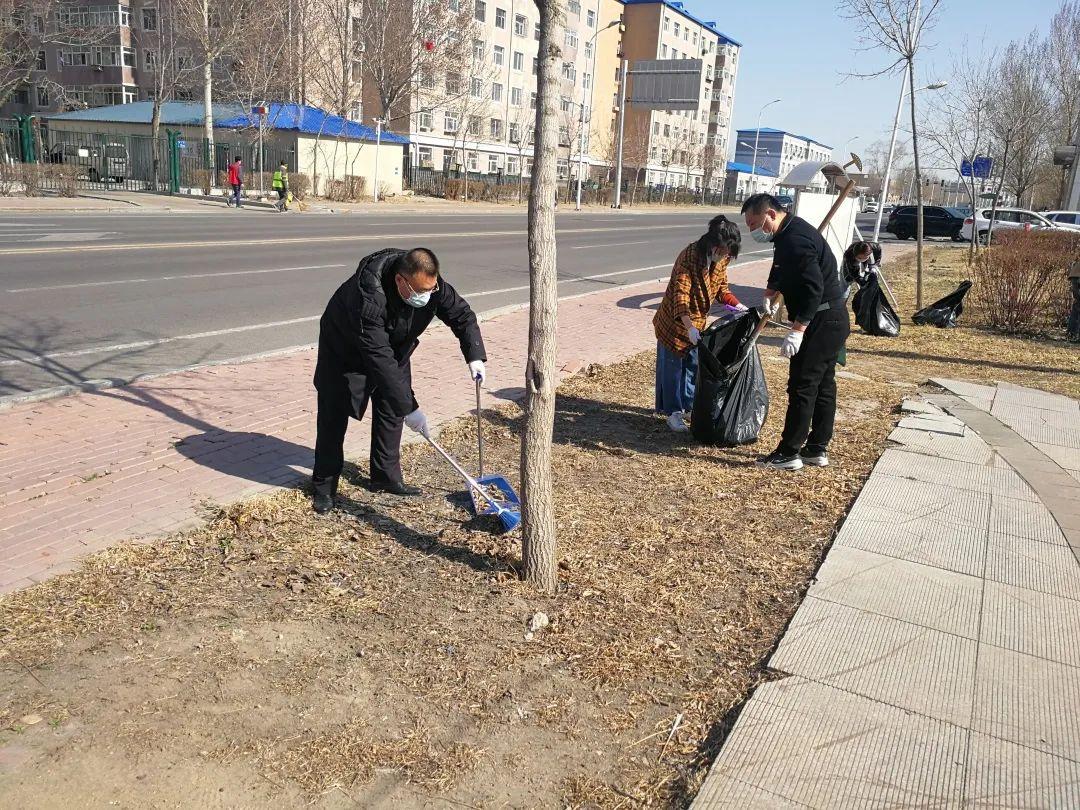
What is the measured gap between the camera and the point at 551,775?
8.52ft

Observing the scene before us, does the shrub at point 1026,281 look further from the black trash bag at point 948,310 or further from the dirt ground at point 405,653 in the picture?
the dirt ground at point 405,653

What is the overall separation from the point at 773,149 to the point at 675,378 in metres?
126

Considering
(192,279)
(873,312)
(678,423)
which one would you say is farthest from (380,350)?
(192,279)

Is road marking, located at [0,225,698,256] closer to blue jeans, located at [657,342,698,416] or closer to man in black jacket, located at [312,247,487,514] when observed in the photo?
man in black jacket, located at [312,247,487,514]

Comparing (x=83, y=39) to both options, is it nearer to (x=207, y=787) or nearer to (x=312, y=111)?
A: (x=312, y=111)

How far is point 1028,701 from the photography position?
118 inches

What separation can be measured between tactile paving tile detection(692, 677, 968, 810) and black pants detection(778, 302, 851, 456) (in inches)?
102

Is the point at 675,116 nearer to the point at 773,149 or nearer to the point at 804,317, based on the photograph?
the point at 773,149

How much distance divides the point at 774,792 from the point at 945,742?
690 millimetres

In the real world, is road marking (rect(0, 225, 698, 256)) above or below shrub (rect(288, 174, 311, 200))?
below

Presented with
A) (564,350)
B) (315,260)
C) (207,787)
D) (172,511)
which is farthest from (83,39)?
(207,787)

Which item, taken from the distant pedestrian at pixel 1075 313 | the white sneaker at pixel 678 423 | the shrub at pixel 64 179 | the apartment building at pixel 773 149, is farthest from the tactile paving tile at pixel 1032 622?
the apartment building at pixel 773 149

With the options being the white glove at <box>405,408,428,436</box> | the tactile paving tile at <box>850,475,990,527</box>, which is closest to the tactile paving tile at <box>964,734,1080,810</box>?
the tactile paving tile at <box>850,475,990,527</box>

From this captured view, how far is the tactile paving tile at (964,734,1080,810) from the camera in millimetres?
2502
